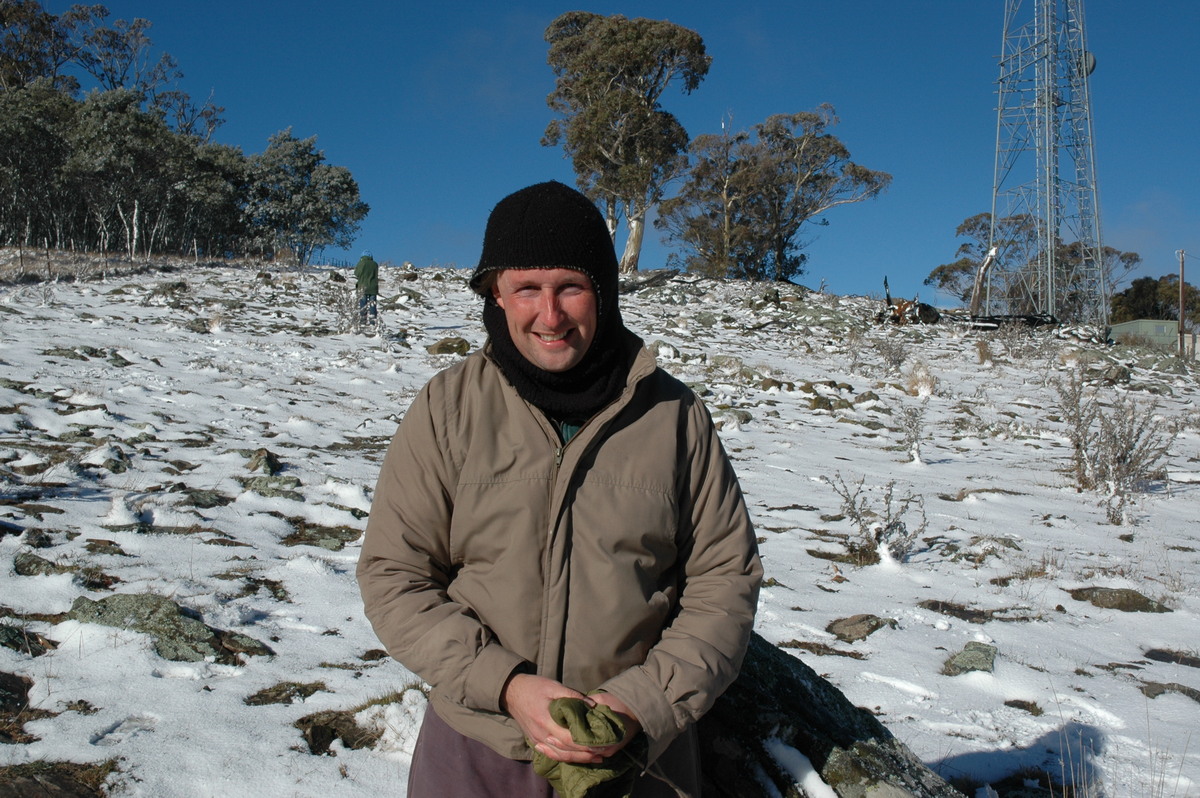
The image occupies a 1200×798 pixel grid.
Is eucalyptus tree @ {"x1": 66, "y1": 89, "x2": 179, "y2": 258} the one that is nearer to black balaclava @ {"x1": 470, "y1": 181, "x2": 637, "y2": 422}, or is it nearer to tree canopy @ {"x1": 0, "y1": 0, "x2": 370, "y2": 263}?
tree canopy @ {"x1": 0, "y1": 0, "x2": 370, "y2": 263}

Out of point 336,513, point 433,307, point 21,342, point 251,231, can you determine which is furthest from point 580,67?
point 336,513

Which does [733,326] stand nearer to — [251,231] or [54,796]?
[54,796]

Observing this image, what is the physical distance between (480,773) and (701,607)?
1.77 ft

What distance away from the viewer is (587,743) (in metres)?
1.33

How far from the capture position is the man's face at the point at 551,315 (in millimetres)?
1606

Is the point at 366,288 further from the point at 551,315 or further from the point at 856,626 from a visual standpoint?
the point at 551,315

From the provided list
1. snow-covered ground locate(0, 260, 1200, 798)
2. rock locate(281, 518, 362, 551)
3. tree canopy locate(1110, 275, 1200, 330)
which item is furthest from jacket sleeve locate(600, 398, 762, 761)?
tree canopy locate(1110, 275, 1200, 330)

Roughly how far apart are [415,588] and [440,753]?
13.6 inches

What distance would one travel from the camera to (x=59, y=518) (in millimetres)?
4031

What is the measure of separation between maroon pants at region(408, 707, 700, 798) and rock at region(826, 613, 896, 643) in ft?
7.25

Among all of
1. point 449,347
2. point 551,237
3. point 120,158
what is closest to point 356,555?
point 551,237

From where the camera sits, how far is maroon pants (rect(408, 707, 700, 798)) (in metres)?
A: 1.54

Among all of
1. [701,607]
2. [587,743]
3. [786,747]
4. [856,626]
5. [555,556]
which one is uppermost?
[555,556]

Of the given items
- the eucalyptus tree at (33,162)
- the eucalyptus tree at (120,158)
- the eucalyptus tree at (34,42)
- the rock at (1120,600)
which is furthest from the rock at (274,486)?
the eucalyptus tree at (34,42)
